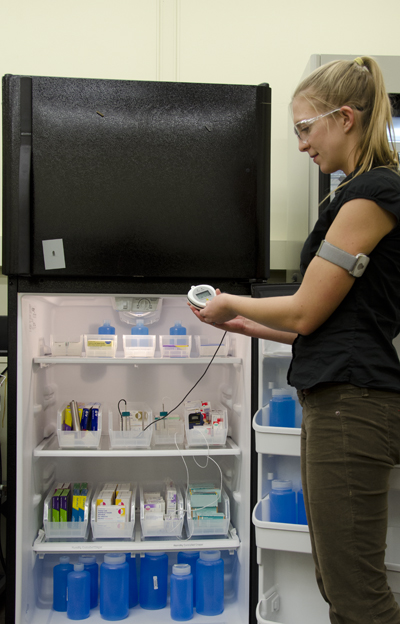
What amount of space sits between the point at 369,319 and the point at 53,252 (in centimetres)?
125

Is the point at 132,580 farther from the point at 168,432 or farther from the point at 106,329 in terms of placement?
the point at 106,329

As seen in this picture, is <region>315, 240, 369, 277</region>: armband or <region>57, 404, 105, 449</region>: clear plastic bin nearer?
<region>315, 240, 369, 277</region>: armband

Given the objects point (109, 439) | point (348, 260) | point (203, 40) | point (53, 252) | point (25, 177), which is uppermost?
point (203, 40)

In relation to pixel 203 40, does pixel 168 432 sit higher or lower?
lower

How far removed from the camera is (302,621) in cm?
182

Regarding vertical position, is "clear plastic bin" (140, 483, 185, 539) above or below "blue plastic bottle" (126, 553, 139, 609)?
above

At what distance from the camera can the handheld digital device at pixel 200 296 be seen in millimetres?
1390

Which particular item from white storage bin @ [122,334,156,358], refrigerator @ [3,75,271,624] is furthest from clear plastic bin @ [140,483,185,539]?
white storage bin @ [122,334,156,358]

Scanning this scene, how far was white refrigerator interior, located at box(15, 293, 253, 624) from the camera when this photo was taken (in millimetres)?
2033

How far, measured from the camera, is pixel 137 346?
221 cm

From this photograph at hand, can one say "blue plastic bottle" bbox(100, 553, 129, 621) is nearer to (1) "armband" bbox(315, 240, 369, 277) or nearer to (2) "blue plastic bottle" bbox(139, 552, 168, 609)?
(2) "blue plastic bottle" bbox(139, 552, 168, 609)

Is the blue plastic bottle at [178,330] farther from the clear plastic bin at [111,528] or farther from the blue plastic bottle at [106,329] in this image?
the clear plastic bin at [111,528]

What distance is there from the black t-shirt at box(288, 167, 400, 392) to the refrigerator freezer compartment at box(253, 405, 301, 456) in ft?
2.32

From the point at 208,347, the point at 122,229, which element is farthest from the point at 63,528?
the point at 122,229
